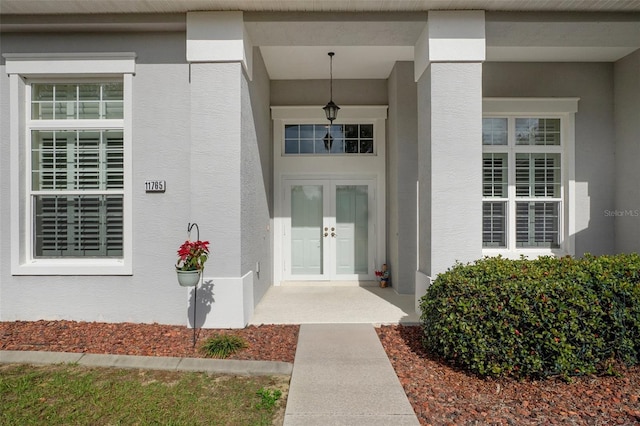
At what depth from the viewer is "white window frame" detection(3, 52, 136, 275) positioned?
4656 millimetres

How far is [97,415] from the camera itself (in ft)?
8.93

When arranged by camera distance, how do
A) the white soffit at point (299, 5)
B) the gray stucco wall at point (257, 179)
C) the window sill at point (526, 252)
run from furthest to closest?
the window sill at point (526, 252)
the gray stucco wall at point (257, 179)
the white soffit at point (299, 5)

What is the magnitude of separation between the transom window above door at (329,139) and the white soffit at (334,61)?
0.95 metres

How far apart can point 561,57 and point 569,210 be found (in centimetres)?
261

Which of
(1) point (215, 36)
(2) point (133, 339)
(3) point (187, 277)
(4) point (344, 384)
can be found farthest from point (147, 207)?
(4) point (344, 384)

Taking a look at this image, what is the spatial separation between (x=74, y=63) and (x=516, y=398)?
616cm

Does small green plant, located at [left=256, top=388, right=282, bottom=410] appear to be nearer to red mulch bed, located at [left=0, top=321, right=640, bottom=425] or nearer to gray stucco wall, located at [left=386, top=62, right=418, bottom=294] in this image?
red mulch bed, located at [left=0, top=321, right=640, bottom=425]

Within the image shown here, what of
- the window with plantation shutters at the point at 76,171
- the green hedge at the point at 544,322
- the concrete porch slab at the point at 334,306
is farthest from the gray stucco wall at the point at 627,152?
the window with plantation shutters at the point at 76,171

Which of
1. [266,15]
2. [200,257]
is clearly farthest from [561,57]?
[200,257]

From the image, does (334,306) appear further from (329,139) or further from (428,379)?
(329,139)

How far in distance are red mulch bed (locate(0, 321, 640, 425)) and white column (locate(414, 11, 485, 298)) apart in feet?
4.12

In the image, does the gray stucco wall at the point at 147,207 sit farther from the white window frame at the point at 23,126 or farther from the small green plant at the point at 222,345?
the small green plant at the point at 222,345

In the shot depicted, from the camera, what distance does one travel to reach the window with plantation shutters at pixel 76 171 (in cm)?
480

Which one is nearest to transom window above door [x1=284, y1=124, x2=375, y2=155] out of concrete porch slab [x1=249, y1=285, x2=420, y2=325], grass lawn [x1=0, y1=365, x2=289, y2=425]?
concrete porch slab [x1=249, y1=285, x2=420, y2=325]
